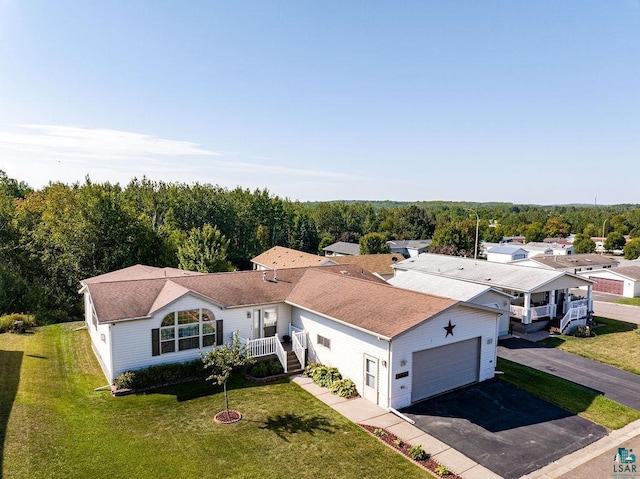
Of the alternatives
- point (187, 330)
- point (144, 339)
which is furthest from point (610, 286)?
point (144, 339)

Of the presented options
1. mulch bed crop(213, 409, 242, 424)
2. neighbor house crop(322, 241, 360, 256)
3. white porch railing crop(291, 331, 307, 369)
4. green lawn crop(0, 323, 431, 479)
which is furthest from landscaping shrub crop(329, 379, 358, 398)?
neighbor house crop(322, 241, 360, 256)

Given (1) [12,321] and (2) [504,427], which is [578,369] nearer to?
(2) [504,427]

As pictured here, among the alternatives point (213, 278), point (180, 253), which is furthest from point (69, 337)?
point (180, 253)

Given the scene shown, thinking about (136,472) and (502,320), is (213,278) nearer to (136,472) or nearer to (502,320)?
(136,472)

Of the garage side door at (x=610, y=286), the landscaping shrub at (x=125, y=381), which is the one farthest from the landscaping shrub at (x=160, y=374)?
the garage side door at (x=610, y=286)

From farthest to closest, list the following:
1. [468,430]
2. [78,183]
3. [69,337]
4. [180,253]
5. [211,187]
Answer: [211,187] < [78,183] < [180,253] < [69,337] < [468,430]

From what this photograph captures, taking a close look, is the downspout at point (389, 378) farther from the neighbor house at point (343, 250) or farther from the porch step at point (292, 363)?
the neighbor house at point (343, 250)

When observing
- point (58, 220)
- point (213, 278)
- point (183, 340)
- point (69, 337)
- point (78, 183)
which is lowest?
point (69, 337)

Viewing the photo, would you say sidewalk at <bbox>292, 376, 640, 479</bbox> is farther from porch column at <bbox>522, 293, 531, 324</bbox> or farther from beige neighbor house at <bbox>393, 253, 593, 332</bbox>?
beige neighbor house at <bbox>393, 253, 593, 332</bbox>
